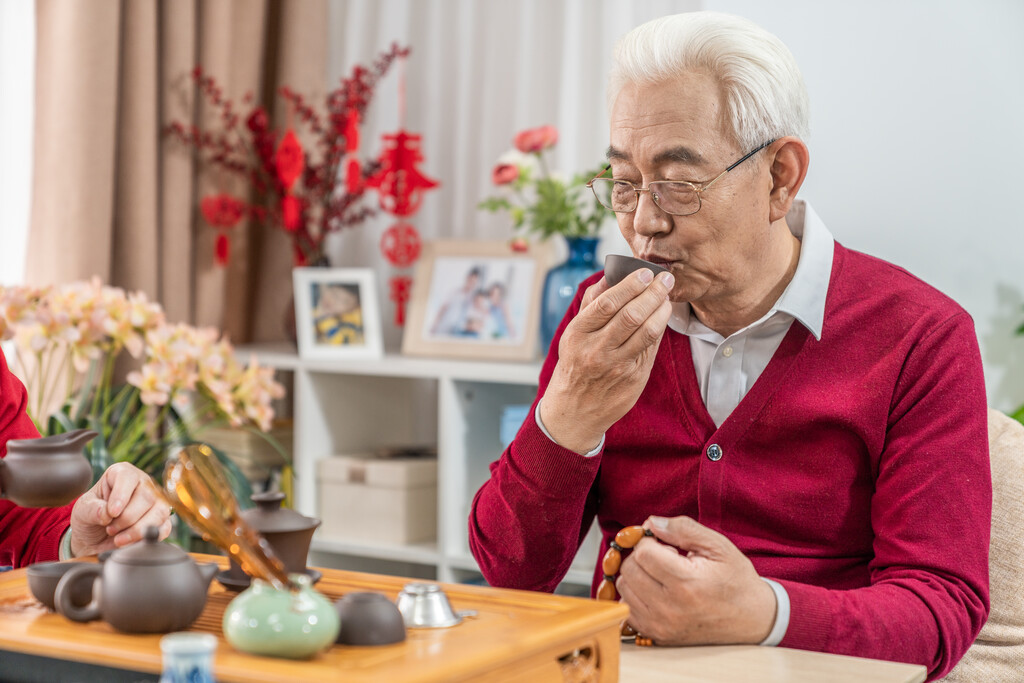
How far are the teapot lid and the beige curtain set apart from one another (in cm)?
186

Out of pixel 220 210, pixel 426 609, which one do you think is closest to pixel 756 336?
pixel 426 609

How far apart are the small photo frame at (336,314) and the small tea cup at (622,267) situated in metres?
1.49

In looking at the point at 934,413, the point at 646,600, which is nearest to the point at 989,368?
the point at 934,413

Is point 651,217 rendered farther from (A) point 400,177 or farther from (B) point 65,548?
(A) point 400,177

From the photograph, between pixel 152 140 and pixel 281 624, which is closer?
pixel 281 624

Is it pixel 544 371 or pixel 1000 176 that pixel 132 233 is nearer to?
pixel 544 371

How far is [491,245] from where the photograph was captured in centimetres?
275

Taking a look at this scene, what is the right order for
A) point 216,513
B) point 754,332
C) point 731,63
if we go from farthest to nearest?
1. point 754,332
2. point 731,63
3. point 216,513

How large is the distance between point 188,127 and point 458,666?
7.71 ft

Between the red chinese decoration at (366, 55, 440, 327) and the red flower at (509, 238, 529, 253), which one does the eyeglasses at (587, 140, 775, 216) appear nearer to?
the red flower at (509, 238, 529, 253)

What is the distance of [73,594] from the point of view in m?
0.89

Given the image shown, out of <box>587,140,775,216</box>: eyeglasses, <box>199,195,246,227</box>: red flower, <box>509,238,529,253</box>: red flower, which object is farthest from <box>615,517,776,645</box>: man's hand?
<box>199,195,246,227</box>: red flower

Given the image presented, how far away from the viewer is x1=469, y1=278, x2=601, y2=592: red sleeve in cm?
135

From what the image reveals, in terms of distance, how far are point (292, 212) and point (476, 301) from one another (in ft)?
1.79
